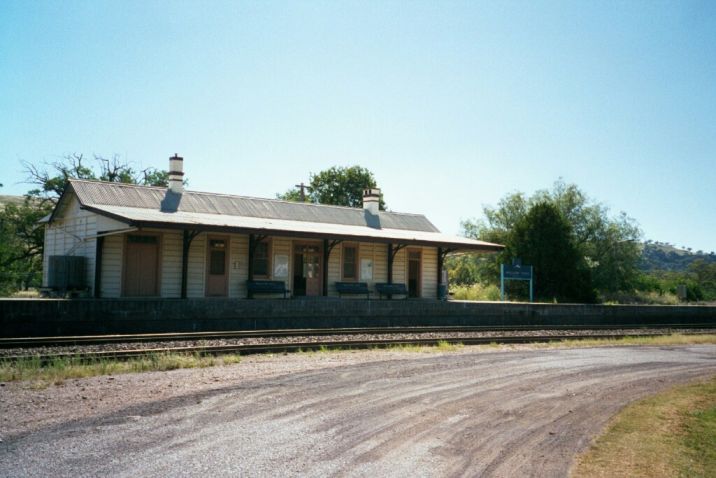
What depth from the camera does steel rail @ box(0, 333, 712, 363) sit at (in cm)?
1077

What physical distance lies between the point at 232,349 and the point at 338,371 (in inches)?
119

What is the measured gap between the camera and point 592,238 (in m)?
41.3

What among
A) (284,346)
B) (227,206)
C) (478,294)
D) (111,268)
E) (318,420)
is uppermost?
(227,206)

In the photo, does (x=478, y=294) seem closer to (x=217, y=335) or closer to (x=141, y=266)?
(x=141, y=266)

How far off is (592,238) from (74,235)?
32202 mm

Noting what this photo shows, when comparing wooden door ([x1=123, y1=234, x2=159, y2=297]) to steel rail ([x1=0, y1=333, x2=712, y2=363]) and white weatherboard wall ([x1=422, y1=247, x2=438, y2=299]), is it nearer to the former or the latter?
steel rail ([x1=0, y1=333, x2=712, y2=363])

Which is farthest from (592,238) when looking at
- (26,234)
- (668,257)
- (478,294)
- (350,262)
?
(668,257)

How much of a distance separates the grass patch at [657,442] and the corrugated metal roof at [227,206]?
17857mm

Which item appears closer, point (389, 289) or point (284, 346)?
point (284, 346)

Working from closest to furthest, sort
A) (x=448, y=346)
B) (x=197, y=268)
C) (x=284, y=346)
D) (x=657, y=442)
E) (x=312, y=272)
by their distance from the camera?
(x=657, y=442) < (x=284, y=346) < (x=448, y=346) < (x=197, y=268) < (x=312, y=272)

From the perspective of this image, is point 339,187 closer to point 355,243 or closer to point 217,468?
point 355,243

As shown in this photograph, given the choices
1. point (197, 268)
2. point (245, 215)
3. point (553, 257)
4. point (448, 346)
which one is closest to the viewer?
point (448, 346)

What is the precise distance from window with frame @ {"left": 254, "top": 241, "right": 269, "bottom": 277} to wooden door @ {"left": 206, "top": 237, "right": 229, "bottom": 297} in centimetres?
119

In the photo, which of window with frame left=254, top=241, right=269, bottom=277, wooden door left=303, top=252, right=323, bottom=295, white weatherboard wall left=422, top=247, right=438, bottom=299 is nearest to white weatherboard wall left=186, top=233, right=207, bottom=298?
window with frame left=254, top=241, right=269, bottom=277
